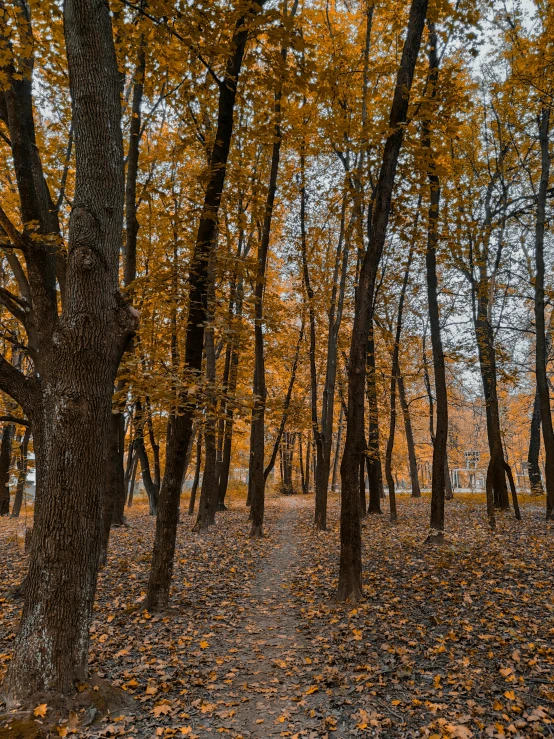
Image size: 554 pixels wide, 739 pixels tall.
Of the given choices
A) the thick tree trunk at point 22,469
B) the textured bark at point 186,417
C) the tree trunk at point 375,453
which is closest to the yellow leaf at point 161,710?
the textured bark at point 186,417

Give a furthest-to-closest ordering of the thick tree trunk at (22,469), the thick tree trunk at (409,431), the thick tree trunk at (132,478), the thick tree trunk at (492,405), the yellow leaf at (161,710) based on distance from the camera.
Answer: the thick tree trunk at (132,478), the thick tree trunk at (409,431), the thick tree trunk at (22,469), the thick tree trunk at (492,405), the yellow leaf at (161,710)

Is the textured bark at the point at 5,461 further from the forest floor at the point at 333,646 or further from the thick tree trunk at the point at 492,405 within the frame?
the thick tree trunk at the point at 492,405

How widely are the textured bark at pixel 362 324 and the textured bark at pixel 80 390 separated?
370cm

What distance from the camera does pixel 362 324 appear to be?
22.3 feet

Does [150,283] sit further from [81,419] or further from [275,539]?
[275,539]

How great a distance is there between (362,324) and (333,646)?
4343 mm

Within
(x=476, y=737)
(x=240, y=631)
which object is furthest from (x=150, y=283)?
(x=476, y=737)

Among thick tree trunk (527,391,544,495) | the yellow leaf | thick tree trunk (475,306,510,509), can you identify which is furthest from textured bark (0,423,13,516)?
thick tree trunk (527,391,544,495)

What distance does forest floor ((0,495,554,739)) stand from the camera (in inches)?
147

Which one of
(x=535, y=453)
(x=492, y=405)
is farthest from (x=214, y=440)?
(x=535, y=453)

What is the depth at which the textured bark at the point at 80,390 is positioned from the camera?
3.66 meters

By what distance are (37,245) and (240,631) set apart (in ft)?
20.4

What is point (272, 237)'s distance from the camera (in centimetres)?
1725

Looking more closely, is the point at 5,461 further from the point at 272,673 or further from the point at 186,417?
the point at 272,673
